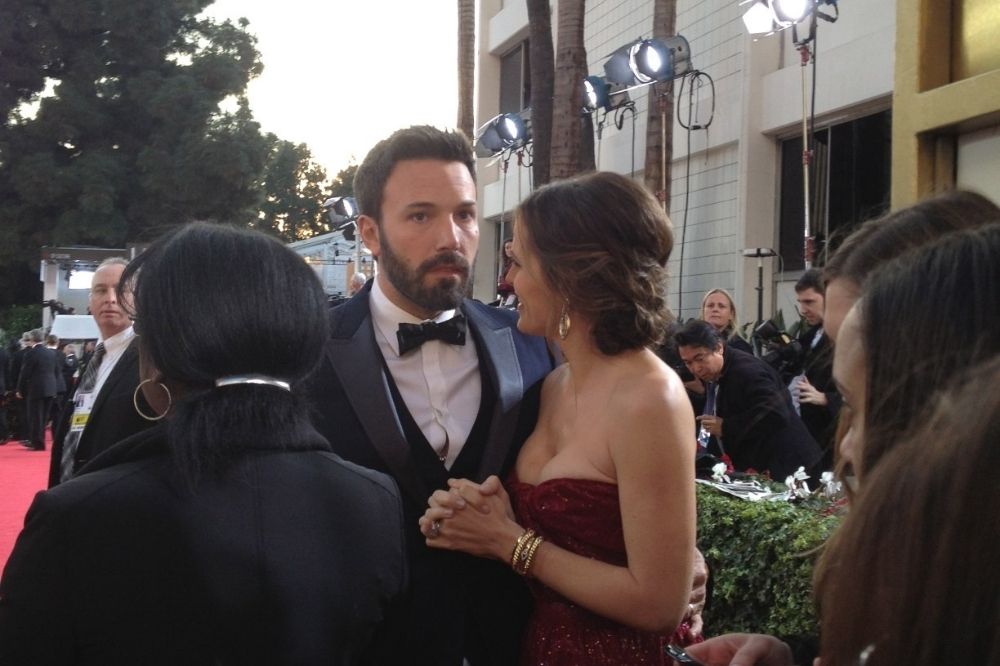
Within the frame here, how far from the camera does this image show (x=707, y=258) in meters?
14.2

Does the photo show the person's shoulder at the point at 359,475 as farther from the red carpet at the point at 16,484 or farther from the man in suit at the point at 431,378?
the red carpet at the point at 16,484

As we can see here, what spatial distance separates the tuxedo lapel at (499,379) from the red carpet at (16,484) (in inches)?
223

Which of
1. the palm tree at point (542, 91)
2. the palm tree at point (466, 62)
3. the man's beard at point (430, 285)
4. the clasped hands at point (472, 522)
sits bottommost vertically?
the clasped hands at point (472, 522)

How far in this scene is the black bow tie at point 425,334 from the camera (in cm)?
276

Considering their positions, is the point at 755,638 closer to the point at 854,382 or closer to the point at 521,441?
the point at 854,382

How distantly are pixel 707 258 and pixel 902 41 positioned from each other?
8121 millimetres

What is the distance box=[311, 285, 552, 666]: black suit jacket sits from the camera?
250 centimetres

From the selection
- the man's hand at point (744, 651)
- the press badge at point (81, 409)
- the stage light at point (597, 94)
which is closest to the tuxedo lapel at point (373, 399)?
the man's hand at point (744, 651)

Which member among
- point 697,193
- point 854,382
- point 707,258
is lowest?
point 854,382

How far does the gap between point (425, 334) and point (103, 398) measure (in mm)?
1081

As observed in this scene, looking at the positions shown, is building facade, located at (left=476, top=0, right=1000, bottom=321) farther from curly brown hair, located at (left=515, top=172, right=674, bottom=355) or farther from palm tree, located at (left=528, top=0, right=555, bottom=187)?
curly brown hair, located at (left=515, top=172, right=674, bottom=355)

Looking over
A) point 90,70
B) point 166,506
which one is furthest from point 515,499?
point 90,70

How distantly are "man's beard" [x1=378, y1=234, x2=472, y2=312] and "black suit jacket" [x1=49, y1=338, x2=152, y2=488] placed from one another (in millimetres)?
808

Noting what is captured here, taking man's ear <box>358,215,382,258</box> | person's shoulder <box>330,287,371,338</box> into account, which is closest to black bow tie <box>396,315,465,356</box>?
person's shoulder <box>330,287,371,338</box>
